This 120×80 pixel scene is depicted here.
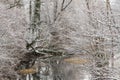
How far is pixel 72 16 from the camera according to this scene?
646 inches

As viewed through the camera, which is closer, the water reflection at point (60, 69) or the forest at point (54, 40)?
the forest at point (54, 40)

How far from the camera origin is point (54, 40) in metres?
15.8

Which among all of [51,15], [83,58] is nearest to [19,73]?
[83,58]

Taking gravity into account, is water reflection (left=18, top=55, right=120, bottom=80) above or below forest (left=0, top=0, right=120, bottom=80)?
below

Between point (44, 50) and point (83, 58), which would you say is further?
point (44, 50)

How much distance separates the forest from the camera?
10.0 metres

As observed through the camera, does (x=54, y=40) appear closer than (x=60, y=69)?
No

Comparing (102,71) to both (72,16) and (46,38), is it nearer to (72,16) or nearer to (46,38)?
(46,38)

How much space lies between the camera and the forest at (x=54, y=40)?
1005cm

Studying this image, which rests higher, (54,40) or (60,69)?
(54,40)

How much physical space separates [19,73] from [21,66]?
61cm

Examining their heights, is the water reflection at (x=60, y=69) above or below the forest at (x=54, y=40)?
below

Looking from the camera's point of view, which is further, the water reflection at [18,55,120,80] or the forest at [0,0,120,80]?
the water reflection at [18,55,120,80]

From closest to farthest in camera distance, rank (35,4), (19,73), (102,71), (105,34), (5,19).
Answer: (105,34)
(102,71)
(5,19)
(19,73)
(35,4)
